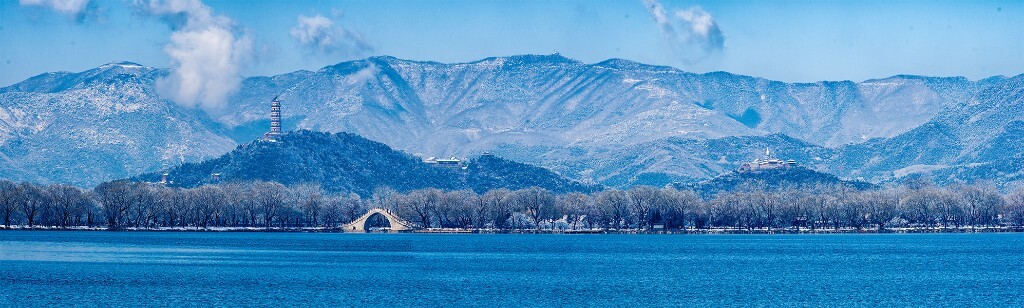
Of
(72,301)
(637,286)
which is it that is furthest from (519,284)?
(72,301)

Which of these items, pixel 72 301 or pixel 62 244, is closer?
pixel 72 301

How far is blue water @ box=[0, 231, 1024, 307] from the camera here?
93688 mm

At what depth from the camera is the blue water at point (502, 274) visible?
93688 millimetres

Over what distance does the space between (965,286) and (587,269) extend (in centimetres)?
2998

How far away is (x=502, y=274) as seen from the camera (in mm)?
117062

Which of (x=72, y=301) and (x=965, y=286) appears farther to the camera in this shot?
(x=965, y=286)

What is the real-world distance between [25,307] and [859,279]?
5691cm

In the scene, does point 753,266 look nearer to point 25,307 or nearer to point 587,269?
point 587,269

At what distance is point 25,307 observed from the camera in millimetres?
85875

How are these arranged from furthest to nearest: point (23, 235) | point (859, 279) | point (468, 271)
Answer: point (23, 235)
point (468, 271)
point (859, 279)

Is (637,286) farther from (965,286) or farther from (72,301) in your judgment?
(72,301)

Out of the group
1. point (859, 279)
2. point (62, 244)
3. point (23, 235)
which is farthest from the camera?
point (23, 235)

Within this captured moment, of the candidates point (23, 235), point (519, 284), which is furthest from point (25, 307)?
point (23, 235)

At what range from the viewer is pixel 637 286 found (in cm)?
10356
